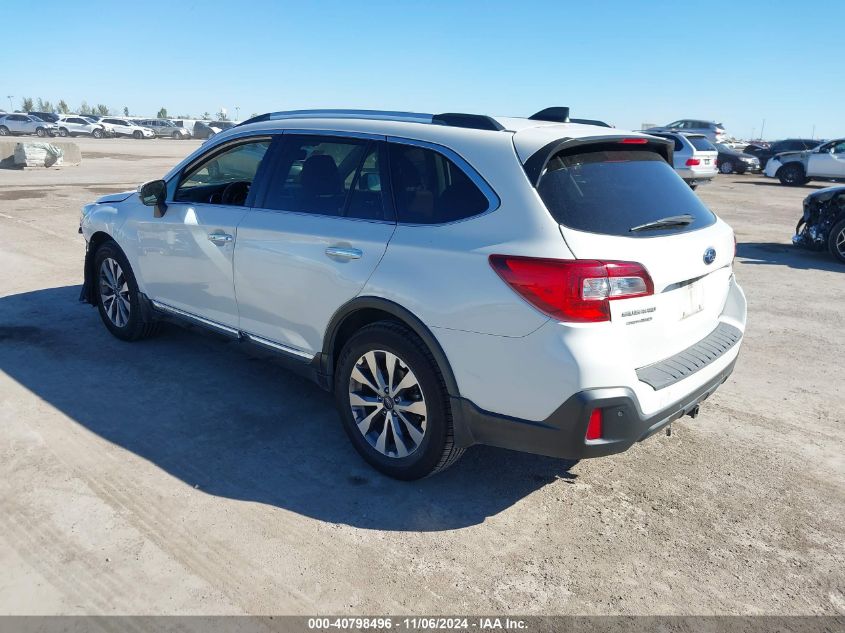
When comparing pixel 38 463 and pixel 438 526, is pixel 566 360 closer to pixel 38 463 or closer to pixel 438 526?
pixel 438 526

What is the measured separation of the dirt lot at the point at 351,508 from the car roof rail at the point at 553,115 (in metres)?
1.95

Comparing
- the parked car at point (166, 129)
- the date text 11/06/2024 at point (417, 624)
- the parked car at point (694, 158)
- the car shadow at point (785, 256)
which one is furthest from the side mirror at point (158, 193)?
the parked car at point (166, 129)

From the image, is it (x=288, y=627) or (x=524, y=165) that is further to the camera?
(x=524, y=165)

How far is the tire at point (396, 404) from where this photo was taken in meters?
3.34

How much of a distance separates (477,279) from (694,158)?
61.9ft

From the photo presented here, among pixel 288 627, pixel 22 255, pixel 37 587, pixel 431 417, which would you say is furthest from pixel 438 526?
pixel 22 255

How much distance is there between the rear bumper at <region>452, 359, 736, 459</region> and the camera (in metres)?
2.90

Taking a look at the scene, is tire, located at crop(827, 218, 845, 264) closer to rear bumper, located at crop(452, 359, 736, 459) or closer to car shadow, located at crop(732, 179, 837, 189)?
rear bumper, located at crop(452, 359, 736, 459)

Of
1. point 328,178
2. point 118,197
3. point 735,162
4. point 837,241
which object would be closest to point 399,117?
point 328,178

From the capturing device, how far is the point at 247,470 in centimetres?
374

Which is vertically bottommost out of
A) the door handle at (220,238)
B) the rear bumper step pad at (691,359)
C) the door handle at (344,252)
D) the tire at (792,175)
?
the tire at (792,175)

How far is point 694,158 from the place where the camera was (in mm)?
19750

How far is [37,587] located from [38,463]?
1123mm

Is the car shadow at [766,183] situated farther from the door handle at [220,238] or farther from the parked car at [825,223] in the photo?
the door handle at [220,238]
